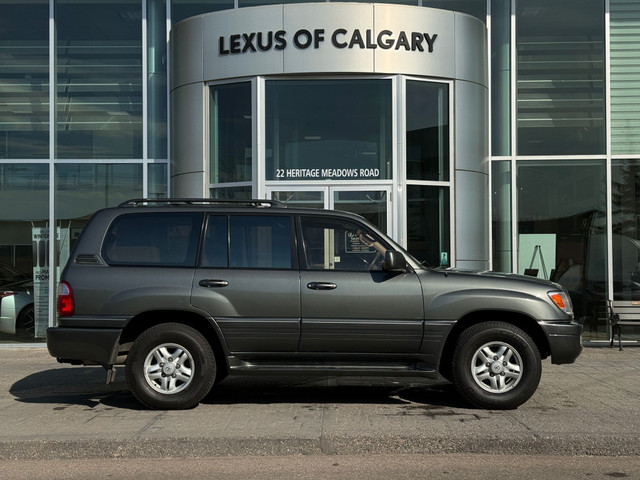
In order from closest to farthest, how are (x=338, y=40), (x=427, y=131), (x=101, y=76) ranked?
1. (x=338, y=40)
2. (x=427, y=131)
3. (x=101, y=76)

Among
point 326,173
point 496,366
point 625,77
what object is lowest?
point 496,366

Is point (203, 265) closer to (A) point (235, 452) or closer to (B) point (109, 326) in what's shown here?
(B) point (109, 326)

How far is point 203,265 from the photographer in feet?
23.4

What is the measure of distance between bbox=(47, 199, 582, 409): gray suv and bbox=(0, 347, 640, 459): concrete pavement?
14.9 inches

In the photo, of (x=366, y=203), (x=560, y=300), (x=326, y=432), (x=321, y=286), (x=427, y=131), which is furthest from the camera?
(x=427, y=131)

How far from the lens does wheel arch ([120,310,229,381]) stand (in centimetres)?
712

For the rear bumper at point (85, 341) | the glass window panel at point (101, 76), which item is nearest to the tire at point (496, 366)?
the rear bumper at point (85, 341)

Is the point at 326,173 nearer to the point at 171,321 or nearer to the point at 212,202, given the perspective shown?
the point at 212,202

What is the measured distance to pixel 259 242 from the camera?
7273mm

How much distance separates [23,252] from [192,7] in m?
4.96

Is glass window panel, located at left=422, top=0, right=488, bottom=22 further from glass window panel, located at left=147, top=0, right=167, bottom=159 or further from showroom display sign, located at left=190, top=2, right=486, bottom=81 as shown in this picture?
glass window panel, located at left=147, top=0, right=167, bottom=159

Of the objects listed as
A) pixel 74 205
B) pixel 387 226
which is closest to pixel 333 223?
pixel 387 226

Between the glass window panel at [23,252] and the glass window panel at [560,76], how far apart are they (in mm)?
8054

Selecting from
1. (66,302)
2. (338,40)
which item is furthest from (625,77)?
(66,302)
